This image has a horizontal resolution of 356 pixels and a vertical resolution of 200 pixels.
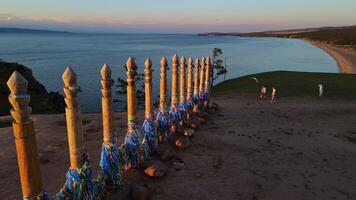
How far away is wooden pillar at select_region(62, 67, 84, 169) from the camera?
5.92 m

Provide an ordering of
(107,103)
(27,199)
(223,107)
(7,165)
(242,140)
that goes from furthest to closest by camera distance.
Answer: (223,107)
(242,140)
(7,165)
(107,103)
(27,199)

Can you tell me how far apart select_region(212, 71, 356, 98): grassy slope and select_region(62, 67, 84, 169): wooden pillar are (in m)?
21.0

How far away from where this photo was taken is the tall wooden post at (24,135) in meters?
→ 4.92

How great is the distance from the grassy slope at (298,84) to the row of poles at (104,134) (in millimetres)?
14825

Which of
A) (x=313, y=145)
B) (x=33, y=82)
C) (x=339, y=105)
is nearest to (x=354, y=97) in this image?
(x=339, y=105)

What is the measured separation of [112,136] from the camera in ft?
25.1

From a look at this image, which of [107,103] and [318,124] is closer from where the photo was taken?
[107,103]

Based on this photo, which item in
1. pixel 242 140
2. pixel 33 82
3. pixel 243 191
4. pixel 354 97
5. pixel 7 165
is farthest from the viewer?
pixel 33 82

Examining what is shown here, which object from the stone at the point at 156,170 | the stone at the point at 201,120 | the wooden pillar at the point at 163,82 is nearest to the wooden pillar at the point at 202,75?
the stone at the point at 201,120

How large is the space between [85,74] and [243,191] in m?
54.0

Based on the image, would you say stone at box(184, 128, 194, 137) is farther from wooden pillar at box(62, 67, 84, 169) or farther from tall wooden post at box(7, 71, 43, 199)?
tall wooden post at box(7, 71, 43, 199)

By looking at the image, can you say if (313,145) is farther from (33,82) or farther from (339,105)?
(33,82)

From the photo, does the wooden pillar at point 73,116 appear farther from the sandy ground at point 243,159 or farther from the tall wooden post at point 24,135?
the sandy ground at point 243,159

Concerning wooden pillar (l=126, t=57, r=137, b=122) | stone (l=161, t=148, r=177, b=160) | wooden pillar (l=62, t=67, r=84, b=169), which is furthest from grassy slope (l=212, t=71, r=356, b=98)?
wooden pillar (l=62, t=67, r=84, b=169)
